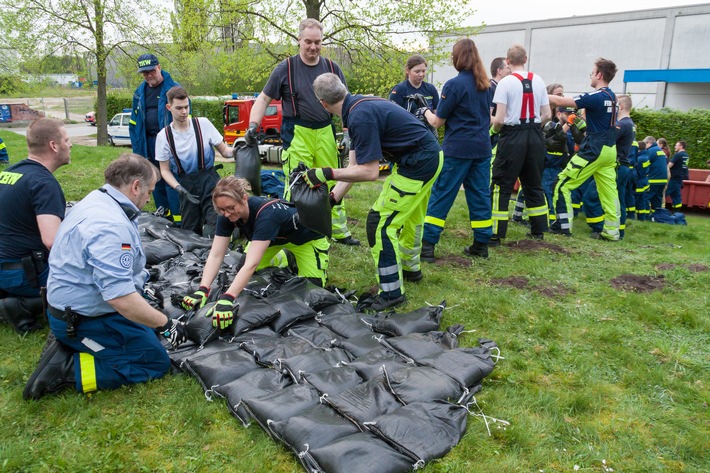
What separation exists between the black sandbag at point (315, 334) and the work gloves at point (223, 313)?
0.43 metres

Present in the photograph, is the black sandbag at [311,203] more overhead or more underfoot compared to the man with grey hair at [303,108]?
more underfoot

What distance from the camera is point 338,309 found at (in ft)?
13.1

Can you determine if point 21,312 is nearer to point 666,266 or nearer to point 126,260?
point 126,260

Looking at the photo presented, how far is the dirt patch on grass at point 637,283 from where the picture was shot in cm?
490

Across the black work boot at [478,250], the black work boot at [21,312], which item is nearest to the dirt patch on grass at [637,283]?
the black work boot at [478,250]

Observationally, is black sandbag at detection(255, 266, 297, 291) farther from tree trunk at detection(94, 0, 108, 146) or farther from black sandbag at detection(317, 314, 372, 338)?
tree trunk at detection(94, 0, 108, 146)

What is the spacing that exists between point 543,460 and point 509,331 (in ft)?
4.81

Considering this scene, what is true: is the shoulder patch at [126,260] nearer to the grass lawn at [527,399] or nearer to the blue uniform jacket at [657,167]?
the grass lawn at [527,399]

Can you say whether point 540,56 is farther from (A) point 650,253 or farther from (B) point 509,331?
(B) point 509,331

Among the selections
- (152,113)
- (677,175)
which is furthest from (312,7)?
(677,175)

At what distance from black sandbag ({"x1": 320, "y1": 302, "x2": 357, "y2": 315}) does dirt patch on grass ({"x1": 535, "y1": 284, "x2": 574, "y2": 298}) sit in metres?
1.85

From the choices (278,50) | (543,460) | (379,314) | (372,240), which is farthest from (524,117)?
(278,50)

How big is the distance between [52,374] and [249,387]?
1.16 m

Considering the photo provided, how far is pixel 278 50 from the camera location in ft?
56.1
